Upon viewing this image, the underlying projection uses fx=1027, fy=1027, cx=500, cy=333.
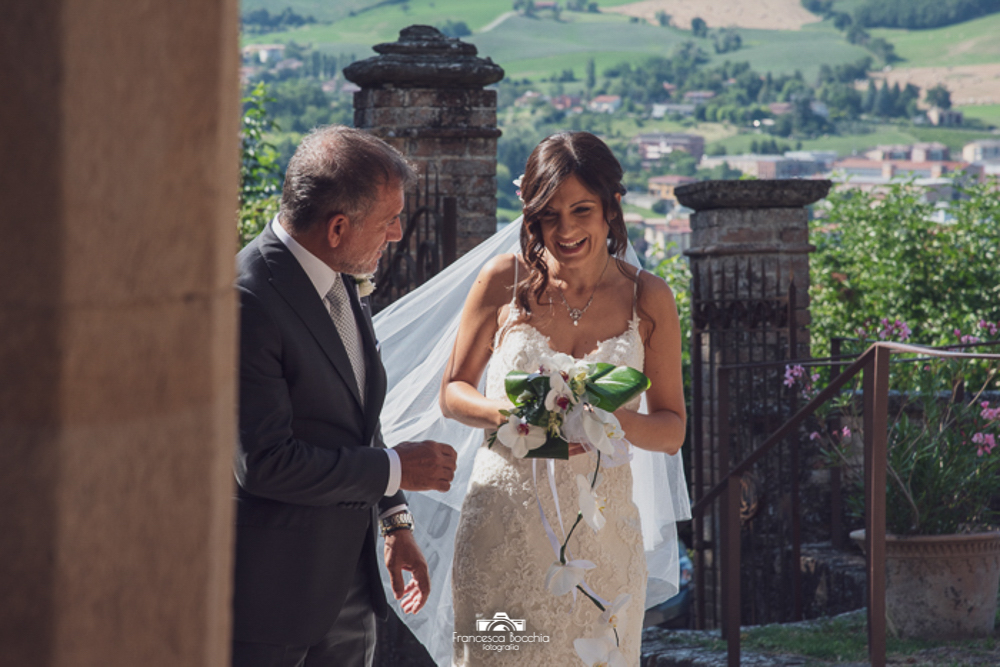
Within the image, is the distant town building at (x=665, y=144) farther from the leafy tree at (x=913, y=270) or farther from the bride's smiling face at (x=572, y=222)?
the bride's smiling face at (x=572, y=222)

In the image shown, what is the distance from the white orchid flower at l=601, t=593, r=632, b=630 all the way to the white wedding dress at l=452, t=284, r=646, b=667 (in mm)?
12

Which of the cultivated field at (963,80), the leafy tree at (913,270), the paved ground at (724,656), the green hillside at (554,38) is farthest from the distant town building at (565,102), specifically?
the paved ground at (724,656)

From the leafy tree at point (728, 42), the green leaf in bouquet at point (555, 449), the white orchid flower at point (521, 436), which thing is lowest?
the green leaf in bouquet at point (555, 449)

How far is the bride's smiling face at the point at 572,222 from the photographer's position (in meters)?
2.62

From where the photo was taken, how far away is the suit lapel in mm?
2121

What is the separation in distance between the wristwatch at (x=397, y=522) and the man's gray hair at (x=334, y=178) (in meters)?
0.78

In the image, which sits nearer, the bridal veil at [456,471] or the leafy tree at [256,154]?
the bridal veil at [456,471]

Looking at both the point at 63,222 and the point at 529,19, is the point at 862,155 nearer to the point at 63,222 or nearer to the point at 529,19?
the point at 529,19

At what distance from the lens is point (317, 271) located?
7.19ft

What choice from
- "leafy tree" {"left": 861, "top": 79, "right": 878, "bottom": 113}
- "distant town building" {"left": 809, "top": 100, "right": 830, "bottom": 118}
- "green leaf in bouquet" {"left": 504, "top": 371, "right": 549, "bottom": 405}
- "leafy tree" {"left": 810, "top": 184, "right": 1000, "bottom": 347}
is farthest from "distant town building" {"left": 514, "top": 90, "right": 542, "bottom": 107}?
"green leaf in bouquet" {"left": 504, "top": 371, "right": 549, "bottom": 405}

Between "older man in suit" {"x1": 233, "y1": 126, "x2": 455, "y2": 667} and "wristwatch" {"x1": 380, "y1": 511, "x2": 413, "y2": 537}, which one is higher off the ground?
"older man in suit" {"x1": 233, "y1": 126, "x2": 455, "y2": 667}

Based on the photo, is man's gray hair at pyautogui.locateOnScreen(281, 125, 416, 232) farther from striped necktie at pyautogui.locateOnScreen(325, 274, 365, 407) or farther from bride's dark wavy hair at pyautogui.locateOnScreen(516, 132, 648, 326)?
bride's dark wavy hair at pyautogui.locateOnScreen(516, 132, 648, 326)

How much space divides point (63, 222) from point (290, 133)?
23193 mm

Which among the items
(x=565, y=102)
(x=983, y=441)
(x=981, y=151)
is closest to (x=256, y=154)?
(x=983, y=441)
